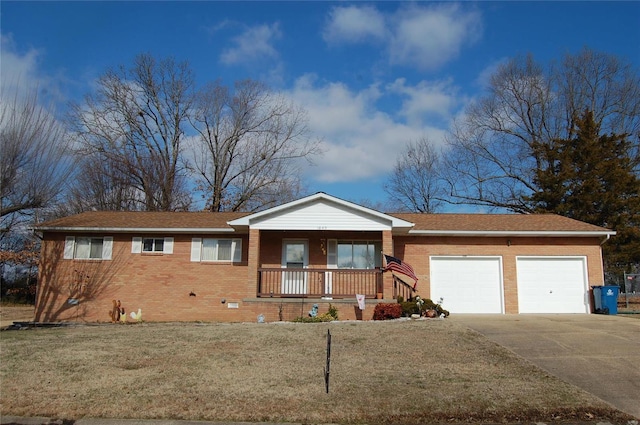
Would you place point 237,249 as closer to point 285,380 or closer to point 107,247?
point 107,247

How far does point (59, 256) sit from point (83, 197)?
18.9 meters

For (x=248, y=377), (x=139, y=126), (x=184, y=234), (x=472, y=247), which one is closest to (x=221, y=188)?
(x=139, y=126)

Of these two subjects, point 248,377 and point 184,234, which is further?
point 184,234

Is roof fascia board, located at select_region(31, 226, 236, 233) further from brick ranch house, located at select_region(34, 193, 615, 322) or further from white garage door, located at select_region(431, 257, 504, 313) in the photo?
white garage door, located at select_region(431, 257, 504, 313)

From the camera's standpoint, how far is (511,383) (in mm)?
7391

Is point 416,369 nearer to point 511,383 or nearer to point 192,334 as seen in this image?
point 511,383

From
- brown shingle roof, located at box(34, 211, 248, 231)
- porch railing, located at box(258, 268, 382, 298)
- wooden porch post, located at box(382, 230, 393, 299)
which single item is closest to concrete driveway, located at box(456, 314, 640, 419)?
wooden porch post, located at box(382, 230, 393, 299)

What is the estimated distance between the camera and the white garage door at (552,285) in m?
17.3

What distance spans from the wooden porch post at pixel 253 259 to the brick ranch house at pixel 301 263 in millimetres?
457

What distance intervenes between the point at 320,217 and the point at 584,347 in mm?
9074

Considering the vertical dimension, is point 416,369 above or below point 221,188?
below

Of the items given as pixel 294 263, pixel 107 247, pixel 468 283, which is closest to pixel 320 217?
pixel 294 263

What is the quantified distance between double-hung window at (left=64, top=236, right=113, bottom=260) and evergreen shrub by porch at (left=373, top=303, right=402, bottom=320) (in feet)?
33.2

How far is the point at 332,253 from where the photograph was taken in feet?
59.2
